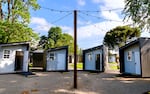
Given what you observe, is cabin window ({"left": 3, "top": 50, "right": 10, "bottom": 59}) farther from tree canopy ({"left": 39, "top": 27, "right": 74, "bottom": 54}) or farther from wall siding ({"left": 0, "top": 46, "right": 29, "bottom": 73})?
tree canopy ({"left": 39, "top": 27, "right": 74, "bottom": 54})

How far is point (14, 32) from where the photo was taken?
92.2ft

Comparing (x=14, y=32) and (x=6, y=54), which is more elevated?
(x=14, y=32)

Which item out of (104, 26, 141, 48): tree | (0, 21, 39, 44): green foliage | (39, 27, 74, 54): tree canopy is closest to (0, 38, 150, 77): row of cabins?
(0, 21, 39, 44): green foliage

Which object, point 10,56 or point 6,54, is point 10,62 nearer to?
point 10,56

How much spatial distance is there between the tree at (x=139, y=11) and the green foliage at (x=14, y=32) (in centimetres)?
1594

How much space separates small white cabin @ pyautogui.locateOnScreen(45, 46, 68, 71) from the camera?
2591 cm

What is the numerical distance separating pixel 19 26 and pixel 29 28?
4.74ft

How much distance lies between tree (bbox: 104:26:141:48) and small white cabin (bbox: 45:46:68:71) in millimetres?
28108

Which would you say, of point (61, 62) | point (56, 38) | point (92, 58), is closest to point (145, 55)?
point (92, 58)

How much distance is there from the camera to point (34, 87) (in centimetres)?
1383

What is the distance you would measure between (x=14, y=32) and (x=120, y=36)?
102 ft

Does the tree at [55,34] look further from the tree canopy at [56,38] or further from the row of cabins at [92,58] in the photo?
the row of cabins at [92,58]

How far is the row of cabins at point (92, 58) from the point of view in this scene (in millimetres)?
18984

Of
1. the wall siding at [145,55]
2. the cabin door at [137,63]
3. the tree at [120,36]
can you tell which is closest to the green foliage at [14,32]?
the cabin door at [137,63]
